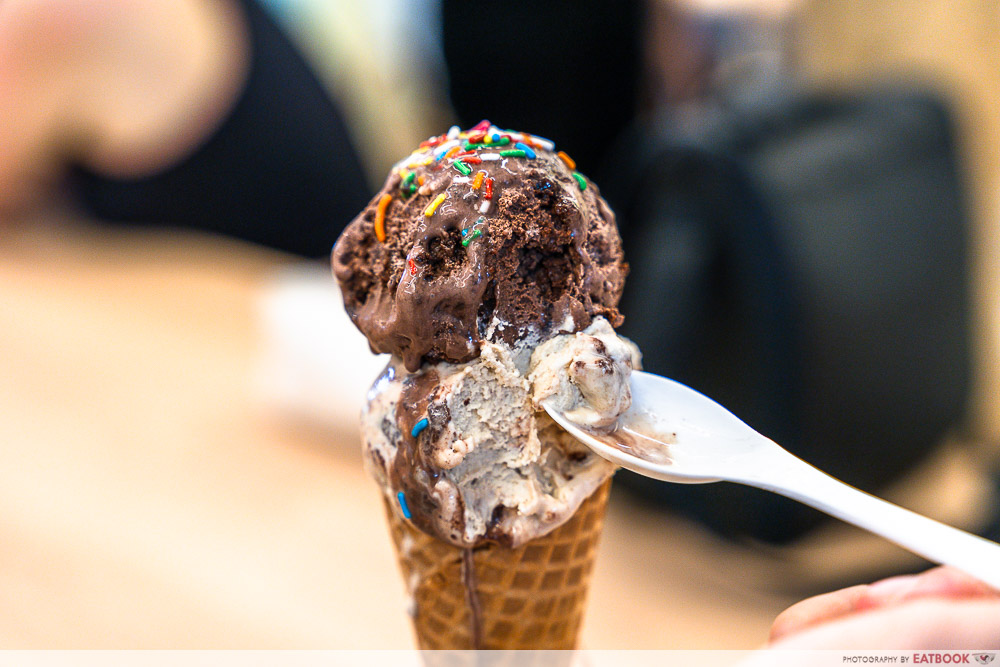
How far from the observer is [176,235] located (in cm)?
269

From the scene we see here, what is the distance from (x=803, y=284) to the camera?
4.89ft

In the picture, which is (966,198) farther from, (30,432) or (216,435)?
(30,432)

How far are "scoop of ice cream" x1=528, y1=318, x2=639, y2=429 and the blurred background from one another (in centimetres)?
78

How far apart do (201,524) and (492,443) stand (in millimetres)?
1112

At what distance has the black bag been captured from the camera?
1.51 meters

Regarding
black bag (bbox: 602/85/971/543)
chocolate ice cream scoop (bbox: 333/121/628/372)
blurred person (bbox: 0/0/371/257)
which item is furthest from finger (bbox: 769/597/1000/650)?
blurred person (bbox: 0/0/371/257)

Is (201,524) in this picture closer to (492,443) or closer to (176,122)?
Answer: (492,443)

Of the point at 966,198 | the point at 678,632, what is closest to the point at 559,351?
the point at 678,632

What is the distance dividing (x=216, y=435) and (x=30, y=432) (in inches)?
17.7

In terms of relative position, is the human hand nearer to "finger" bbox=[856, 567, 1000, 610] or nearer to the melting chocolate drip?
"finger" bbox=[856, 567, 1000, 610]

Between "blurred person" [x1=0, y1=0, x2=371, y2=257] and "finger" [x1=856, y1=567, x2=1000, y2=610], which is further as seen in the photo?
"blurred person" [x1=0, y1=0, x2=371, y2=257]

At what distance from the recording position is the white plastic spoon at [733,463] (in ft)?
2.05

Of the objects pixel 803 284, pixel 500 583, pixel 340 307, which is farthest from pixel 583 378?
pixel 340 307

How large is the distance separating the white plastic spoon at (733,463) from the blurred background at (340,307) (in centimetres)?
73
